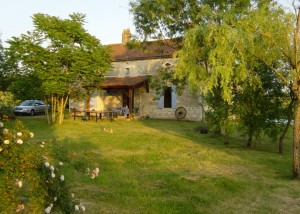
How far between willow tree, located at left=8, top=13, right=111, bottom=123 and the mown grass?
26.7 ft

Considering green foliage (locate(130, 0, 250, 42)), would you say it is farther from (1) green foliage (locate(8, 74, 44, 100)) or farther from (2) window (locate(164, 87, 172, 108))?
(2) window (locate(164, 87, 172, 108))

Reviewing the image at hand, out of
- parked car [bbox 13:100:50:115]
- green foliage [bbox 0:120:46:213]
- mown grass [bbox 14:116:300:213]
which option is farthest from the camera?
parked car [bbox 13:100:50:115]

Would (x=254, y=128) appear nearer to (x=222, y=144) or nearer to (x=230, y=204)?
(x=222, y=144)

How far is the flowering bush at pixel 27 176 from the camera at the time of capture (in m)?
3.62

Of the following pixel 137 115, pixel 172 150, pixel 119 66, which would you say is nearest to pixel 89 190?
pixel 172 150

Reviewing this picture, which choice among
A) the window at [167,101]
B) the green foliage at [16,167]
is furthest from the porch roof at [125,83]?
the green foliage at [16,167]

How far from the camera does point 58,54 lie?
2072 cm

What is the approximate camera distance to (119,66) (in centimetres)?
3105

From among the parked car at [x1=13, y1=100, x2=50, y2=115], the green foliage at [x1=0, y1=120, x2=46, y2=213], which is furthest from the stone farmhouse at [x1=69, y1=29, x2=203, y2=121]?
the green foliage at [x1=0, y1=120, x2=46, y2=213]

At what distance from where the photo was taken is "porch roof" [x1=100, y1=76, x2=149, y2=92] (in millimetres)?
27109

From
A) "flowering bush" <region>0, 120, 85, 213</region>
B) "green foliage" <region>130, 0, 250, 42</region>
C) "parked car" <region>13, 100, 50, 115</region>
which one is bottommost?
"flowering bush" <region>0, 120, 85, 213</region>

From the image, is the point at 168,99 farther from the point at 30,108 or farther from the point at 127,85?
the point at 30,108

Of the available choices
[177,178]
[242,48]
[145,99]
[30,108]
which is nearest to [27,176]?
[177,178]

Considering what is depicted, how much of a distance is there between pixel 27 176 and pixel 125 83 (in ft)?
78.6
